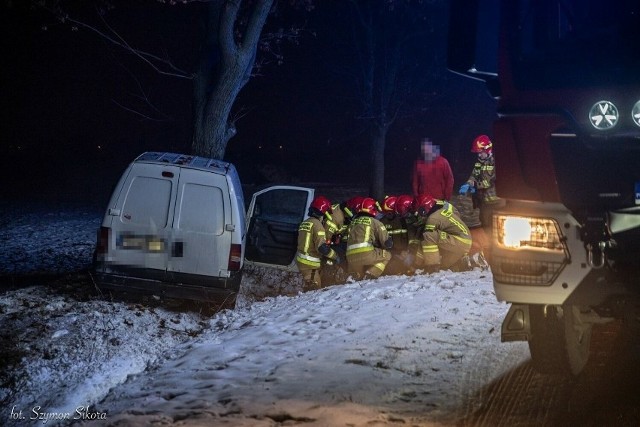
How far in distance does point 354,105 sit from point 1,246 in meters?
24.0

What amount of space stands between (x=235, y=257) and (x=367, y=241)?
6.72 ft

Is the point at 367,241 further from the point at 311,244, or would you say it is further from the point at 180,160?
the point at 180,160

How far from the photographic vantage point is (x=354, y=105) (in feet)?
118

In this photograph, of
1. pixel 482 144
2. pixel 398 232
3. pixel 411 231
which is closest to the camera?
pixel 411 231

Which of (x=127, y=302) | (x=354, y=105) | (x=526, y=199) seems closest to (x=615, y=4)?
(x=526, y=199)

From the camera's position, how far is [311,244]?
33.2 feet

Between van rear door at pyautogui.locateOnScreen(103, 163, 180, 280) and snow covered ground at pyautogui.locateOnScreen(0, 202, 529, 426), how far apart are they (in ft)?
2.01

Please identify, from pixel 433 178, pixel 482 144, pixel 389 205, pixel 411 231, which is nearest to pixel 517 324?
pixel 411 231

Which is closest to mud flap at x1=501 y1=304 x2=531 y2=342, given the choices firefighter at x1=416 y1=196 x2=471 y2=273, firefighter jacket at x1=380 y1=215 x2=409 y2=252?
firefighter at x1=416 y1=196 x2=471 y2=273

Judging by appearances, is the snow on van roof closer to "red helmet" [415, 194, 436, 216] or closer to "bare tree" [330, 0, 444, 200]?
"red helmet" [415, 194, 436, 216]

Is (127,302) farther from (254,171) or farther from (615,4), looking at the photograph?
(254,171)

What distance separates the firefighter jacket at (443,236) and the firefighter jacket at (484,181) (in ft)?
6.73

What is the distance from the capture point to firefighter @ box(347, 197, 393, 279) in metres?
9.88

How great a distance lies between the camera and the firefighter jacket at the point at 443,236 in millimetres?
9977
